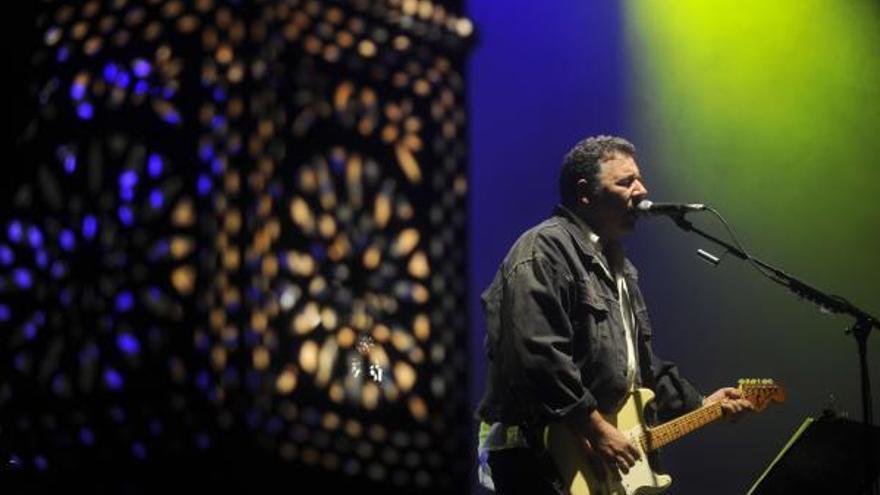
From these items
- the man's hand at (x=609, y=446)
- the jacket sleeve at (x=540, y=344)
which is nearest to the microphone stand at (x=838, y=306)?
the jacket sleeve at (x=540, y=344)

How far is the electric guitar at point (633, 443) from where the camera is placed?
1902 mm

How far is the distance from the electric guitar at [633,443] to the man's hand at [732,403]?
21 mm

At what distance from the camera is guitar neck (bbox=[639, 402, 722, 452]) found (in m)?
2.06

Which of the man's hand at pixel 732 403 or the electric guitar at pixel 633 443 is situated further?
the man's hand at pixel 732 403

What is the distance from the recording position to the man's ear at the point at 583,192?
224 centimetres

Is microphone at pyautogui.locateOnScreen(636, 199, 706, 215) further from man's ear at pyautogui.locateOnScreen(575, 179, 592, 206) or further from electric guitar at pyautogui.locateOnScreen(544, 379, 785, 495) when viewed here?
electric guitar at pyautogui.locateOnScreen(544, 379, 785, 495)

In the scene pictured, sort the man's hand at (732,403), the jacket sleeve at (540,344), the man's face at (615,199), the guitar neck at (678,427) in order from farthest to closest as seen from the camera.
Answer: the man's hand at (732,403)
the man's face at (615,199)
the guitar neck at (678,427)
the jacket sleeve at (540,344)

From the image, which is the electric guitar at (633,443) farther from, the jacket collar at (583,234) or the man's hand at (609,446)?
the jacket collar at (583,234)

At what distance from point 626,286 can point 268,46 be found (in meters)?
1.13

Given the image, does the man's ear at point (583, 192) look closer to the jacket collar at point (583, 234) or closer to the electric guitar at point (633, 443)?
the jacket collar at point (583, 234)

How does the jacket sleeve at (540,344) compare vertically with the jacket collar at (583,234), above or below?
below

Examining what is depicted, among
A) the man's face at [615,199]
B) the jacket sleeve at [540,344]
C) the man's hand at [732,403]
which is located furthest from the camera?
the man's hand at [732,403]

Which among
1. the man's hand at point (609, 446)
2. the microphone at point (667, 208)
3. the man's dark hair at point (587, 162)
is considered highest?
the man's dark hair at point (587, 162)

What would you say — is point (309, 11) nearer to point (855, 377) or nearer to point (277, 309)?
point (277, 309)
